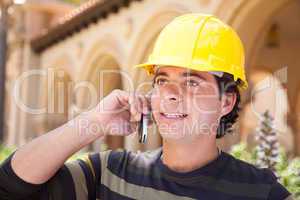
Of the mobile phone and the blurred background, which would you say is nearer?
the mobile phone

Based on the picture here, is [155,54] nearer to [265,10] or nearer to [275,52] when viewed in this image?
[265,10]

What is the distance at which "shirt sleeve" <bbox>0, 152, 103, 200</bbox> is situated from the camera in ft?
7.07

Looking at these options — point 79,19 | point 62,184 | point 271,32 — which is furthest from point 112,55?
point 62,184

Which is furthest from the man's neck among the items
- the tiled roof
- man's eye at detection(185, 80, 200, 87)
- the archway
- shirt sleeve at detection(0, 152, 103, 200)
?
the tiled roof

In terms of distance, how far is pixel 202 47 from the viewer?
234 centimetres

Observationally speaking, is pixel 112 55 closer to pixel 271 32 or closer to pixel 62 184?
pixel 271 32

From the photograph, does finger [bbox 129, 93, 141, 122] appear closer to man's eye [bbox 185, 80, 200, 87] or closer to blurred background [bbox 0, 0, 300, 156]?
man's eye [bbox 185, 80, 200, 87]

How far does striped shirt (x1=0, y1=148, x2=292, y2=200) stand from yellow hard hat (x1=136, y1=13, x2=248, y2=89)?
16.0 inches

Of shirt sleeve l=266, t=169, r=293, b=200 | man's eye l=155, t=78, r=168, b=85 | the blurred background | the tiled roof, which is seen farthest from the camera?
the tiled roof

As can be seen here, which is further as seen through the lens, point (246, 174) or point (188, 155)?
point (188, 155)

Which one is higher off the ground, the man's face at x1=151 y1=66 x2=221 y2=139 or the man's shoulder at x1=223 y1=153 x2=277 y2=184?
the man's face at x1=151 y1=66 x2=221 y2=139

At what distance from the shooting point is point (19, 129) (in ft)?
62.0

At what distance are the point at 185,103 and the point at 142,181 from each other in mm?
381

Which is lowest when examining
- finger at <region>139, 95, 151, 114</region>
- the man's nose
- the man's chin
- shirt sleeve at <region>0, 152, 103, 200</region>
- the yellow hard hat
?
shirt sleeve at <region>0, 152, 103, 200</region>
